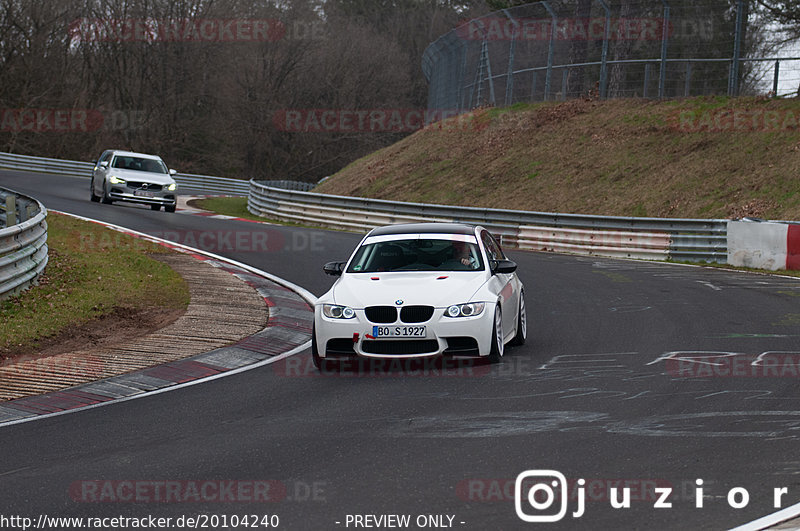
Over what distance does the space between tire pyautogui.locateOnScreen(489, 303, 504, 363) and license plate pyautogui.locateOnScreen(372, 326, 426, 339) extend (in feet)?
2.69

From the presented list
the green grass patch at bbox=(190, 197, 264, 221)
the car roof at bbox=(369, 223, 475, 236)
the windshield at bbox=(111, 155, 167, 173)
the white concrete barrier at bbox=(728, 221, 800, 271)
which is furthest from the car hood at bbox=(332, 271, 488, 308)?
the green grass patch at bbox=(190, 197, 264, 221)

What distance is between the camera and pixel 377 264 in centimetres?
1145

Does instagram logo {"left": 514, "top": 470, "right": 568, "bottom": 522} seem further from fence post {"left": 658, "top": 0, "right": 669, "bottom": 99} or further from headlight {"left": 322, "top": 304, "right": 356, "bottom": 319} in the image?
fence post {"left": 658, "top": 0, "right": 669, "bottom": 99}

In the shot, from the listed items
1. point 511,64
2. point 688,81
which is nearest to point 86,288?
point 688,81

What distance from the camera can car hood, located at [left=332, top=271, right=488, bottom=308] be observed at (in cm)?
1030

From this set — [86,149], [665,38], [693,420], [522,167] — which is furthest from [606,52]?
[86,149]

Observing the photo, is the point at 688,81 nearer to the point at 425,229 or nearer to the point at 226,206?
the point at 226,206

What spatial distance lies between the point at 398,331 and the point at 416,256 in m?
1.68

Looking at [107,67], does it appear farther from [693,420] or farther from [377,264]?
[693,420]

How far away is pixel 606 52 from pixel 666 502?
30.7 meters

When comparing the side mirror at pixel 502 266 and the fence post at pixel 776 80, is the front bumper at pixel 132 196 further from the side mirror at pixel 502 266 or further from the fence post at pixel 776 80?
the side mirror at pixel 502 266

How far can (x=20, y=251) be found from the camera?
1464cm

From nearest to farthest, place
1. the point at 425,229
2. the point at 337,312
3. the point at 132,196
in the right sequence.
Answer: the point at 337,312
the point at 425,229
the point at 132,196

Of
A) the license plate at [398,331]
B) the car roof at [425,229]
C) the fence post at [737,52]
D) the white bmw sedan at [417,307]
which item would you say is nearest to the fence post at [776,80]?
the fence post at [737,52]
